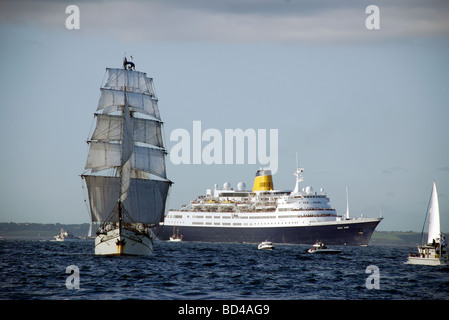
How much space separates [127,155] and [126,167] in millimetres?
1603

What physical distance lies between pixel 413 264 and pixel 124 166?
3152 centimetres

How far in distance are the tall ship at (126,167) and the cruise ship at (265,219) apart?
3719 centimetres

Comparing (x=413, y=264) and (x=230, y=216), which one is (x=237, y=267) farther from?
(x=230, y=216)

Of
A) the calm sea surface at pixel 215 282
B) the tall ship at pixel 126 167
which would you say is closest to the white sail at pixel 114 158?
the tall ship at pixel 126 167

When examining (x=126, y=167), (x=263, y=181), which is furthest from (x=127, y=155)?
(x=263, y=181)

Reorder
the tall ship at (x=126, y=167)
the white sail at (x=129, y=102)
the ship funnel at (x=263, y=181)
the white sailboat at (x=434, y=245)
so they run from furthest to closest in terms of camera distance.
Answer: the ship funnel at (x=263, y=181), the white sail at (x=129, y=102), the tall ship at (x=126, y=167), the white sailboat at (x=434, y=245)

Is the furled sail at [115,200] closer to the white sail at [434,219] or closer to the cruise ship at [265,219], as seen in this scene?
the white sail at [434,219]

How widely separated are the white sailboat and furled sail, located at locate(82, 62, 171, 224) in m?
30.1

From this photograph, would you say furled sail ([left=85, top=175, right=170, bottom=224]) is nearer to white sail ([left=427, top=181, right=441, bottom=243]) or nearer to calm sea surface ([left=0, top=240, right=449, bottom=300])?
calm sea surface ([left=0, top=240, right=449, bottom=300])

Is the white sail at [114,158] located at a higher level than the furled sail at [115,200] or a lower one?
higher

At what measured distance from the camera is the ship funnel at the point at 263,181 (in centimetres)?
12760

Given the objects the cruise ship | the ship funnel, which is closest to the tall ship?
the cruise ship

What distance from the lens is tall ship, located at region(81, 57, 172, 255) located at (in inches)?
2372

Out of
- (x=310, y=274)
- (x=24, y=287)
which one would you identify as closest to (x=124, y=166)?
(x=310, y=274)
